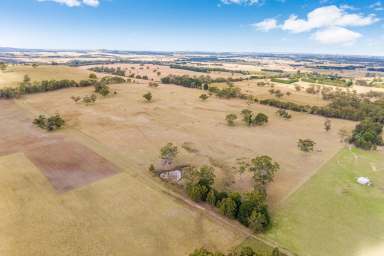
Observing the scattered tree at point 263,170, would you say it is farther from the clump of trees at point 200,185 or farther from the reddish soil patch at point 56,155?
the reddish soil patch at point 56,155

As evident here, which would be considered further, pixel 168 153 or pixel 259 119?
pixel 259 119

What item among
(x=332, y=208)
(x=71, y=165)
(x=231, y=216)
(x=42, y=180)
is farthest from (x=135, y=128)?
A: (x=332, y=208)

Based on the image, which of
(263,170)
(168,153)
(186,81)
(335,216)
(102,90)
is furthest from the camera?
(186,81)

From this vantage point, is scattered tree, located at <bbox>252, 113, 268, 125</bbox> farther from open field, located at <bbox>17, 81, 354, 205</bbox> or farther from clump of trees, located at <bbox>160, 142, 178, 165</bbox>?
clump of trees, located at <bbox>160, 142, 178, 165</bbox>

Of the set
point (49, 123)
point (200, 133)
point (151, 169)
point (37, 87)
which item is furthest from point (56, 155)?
point (37, 87)

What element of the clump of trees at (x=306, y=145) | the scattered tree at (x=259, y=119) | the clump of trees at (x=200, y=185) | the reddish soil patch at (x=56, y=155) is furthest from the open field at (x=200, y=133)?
the reddish soil patch at (x=56, y=155)

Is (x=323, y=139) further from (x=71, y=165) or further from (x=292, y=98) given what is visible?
(x=71, y=165)

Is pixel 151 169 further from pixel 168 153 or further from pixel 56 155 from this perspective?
pixel 56 155
